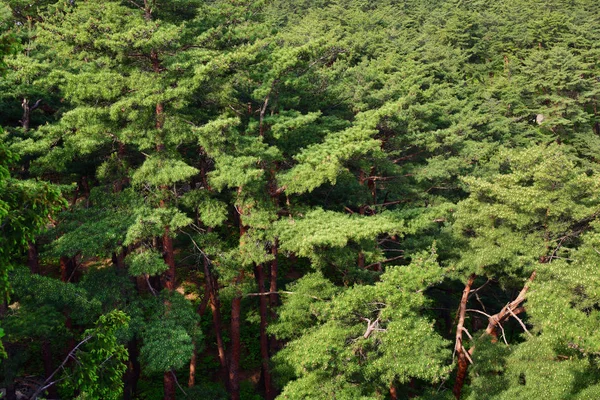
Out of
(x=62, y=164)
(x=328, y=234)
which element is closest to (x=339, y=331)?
(x=328, y=234)

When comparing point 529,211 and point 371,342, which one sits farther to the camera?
point 529,211

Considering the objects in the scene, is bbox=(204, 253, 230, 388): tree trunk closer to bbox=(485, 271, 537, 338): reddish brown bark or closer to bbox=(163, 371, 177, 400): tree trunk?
bbox=(163, 371, 177, 400): tree trunk

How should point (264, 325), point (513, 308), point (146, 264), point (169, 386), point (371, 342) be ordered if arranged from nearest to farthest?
point (371, 342) < point (146, 264) < point (169, 386) < point (513, 308) < point (264, 325)

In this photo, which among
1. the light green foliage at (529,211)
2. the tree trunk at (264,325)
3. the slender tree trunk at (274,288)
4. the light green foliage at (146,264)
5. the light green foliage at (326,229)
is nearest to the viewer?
the light green foliage at (146,264)

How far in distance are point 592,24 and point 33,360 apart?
5292cm

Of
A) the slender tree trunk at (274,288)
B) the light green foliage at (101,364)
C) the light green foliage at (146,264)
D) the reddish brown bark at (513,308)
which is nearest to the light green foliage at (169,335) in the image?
the light green foliage at (146,264)

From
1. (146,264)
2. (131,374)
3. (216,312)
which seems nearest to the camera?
(146,264)

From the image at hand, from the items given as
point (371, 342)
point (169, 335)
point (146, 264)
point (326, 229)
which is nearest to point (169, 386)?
point (169, 335)

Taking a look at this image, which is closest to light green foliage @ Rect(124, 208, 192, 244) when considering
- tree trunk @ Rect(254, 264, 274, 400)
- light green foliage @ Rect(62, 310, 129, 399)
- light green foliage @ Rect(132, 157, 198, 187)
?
light green foliage @ Rect(132, 157, 198, 187)

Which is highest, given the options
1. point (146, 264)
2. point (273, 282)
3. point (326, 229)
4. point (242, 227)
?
point (326, 229)

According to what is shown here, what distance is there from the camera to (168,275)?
1330 cm

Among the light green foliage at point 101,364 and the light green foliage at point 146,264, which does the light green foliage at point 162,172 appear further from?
the light green foliage at point 101,364

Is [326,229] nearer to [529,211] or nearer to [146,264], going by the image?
[146,264]

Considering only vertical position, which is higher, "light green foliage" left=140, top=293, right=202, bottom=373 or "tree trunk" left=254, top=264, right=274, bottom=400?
"light green foliage" left=140, top=293, right=202, bottom=373
